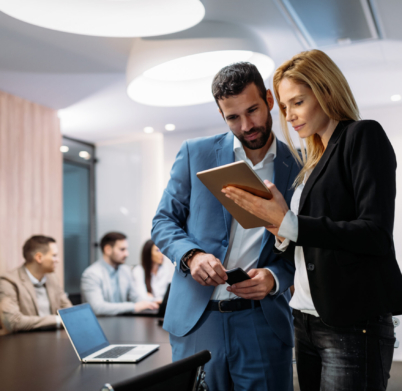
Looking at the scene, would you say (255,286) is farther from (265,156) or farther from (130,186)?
(130,186)

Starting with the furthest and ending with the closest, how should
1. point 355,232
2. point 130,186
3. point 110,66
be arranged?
point 130,186 → point 110,66 → point 355,232

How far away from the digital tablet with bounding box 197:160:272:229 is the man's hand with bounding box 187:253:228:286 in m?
0.16

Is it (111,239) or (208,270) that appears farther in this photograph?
(111,239)

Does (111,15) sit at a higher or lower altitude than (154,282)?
higher

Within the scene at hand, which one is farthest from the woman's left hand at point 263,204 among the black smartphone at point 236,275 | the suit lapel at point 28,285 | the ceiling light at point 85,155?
the ceiling light at point 85,155

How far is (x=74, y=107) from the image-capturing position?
5809mm

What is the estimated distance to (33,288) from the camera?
13.1 ft

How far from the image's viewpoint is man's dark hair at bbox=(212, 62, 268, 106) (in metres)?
1.67

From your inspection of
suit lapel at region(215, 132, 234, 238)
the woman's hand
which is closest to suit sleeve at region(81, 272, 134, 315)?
suit lapel at region(215, 132, 234, 238)

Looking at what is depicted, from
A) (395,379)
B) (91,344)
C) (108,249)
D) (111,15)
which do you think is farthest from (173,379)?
(108,249)

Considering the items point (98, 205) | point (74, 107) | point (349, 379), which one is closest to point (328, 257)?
point (349, 379)

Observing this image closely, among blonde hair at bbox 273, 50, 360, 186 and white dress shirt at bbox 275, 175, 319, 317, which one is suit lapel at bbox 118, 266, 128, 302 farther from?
blonde hair at bbox 273, 50, 360, 186

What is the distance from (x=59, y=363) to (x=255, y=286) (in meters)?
1.01

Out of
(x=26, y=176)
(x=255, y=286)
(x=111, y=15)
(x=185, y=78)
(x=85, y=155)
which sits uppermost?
(x=111, y=15)
